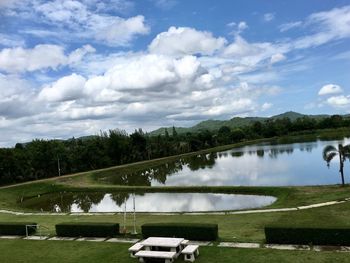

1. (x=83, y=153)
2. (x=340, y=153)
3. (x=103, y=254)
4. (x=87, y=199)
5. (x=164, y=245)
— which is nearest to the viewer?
(x=164, y=245)

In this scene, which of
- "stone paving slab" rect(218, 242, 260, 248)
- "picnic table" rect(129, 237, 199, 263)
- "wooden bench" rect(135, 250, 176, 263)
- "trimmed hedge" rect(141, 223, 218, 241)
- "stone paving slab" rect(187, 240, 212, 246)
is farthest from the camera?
"trimmed hedge" rect(141, 223, 218, 241)

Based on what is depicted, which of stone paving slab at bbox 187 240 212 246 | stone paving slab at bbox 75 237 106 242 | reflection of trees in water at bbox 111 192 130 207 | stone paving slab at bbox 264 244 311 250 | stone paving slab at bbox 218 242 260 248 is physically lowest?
reflection of trees in water at bbox 111 192 130 207

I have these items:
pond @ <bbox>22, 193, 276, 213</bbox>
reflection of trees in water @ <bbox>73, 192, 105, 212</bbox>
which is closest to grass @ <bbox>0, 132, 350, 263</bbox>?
pond @ <bbox>22, 193, 276, 213</bbox>

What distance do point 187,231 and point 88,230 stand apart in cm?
569

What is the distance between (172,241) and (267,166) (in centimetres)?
5477

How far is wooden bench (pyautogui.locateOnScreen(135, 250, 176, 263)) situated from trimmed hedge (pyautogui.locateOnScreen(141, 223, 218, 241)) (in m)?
2.76

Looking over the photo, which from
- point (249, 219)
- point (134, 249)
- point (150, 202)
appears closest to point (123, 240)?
point (134, 249)

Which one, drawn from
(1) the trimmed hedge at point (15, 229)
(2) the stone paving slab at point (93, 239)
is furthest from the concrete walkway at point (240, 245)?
(1) the trimmed hedge at point (15, 229)

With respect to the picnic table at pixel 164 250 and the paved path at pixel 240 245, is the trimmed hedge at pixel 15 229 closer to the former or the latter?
the paved path at pixel 240 245

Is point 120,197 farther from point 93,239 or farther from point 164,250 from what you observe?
point 164,250

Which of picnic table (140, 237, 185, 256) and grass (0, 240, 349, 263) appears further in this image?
picnic table (140, 237, 185, 256)

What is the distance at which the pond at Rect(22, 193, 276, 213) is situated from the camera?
38516 millimetres

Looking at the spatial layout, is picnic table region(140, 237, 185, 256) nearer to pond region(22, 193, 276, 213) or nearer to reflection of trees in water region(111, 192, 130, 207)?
pond region(22, 193, 276, 213)

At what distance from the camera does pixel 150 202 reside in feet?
146
